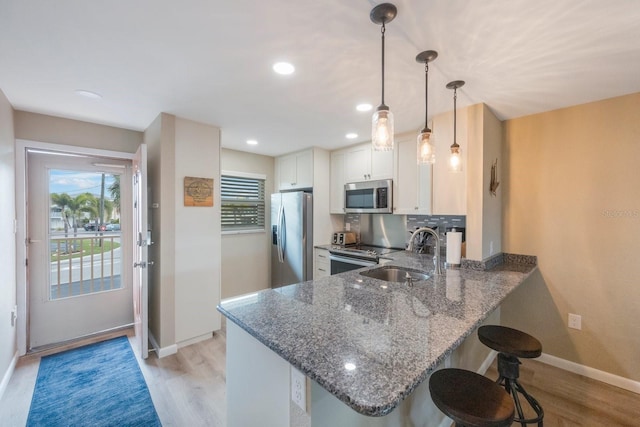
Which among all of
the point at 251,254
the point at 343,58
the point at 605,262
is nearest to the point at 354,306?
the point at 343,58

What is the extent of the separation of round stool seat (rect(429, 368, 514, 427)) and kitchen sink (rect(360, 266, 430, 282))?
103 cm

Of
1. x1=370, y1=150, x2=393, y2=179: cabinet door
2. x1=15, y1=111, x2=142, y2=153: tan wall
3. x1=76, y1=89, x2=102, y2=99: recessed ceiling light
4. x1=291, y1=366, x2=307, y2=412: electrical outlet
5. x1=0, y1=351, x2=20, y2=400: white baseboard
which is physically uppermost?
x1=76, y1=89, x2=102, y2=99: recessed ceiling light

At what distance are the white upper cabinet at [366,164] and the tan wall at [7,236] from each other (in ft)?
11.0

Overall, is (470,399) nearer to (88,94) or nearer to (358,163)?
(358,163)

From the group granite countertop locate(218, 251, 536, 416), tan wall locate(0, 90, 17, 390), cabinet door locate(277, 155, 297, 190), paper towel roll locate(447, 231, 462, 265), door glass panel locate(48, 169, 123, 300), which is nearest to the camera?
granite countertop locate(218, 251, 536, 416)

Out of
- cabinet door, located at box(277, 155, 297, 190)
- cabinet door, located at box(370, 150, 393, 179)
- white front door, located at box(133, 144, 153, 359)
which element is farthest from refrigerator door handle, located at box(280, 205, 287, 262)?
white front door, located at box(133, 144, 153, 359)

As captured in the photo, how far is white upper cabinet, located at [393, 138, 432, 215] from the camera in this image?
2.87 metres

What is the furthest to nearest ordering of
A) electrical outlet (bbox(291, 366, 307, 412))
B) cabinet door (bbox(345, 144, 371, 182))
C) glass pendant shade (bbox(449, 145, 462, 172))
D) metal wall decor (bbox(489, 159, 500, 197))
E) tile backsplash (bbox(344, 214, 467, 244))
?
1. cabinet door (bbox(345, 144, 371, 182))
2. tile backsplash (bbox(344, 214, 467, 244))
3. metal wall decor (bbox(489, 159, 500, 197))
4. glass pendant shade (bbox(449, 145, 462, 172))
5. electrical outlet (bbox(291, 366, 307, 412))

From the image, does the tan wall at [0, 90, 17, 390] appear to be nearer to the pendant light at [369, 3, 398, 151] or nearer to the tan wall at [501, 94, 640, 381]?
the pendant light at [369, 3, 398, 151]

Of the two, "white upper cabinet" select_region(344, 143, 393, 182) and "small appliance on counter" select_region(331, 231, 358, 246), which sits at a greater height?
"white upper cabinet" select_region(344, 143, 393, 182)

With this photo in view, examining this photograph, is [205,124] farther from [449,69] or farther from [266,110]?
[449,69]

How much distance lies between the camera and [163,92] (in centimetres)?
213

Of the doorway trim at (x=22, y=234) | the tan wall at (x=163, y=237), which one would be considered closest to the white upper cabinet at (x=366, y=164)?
the tan wall at (x=163, y=237)

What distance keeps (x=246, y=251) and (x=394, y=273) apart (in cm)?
255
